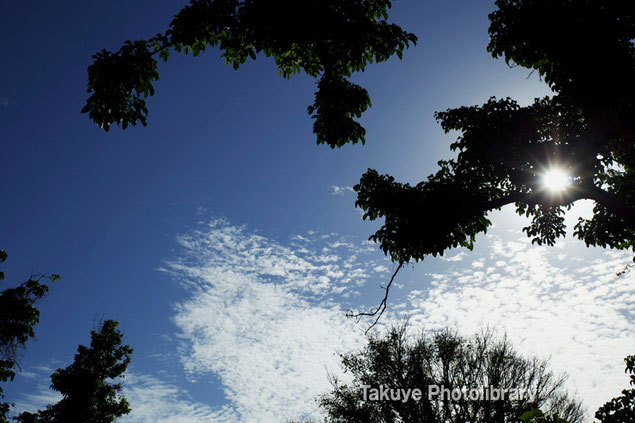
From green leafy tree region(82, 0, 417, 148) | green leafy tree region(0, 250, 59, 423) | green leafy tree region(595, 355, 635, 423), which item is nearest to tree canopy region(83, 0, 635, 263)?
green leafy tree region(82, 0, 417, 148)

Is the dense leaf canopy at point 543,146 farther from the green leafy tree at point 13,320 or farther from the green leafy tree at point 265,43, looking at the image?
the green leafy tree at point 13,320

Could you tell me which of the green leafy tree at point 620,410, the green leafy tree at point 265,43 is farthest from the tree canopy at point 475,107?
the green leafy tree at point 620,410

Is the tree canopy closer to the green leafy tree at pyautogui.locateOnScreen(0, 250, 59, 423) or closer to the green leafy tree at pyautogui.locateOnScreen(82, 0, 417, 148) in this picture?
the green leafy tree at pyautogui.locateOnScreen(82, 0, 417, 148)

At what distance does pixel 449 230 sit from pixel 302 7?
5.24m

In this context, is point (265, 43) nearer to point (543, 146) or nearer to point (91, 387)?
point (543, 146)

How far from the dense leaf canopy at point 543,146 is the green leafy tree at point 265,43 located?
2.75m

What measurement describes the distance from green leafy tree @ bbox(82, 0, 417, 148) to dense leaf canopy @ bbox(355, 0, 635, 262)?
275 cm

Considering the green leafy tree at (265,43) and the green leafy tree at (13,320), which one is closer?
the green leafy tree at (265,43)

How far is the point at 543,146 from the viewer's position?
7.78 metres

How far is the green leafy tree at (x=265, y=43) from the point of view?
4461mm

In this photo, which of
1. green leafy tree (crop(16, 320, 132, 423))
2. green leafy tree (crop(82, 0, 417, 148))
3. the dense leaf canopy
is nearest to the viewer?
green leafy tree (crop(82, 0, 417, 148))

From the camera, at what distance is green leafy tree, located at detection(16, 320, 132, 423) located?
64.4 feet

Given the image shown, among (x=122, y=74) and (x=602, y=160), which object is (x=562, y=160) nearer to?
(x=602, y=160)

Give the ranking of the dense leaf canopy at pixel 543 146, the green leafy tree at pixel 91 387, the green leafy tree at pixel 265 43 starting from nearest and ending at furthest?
1. the green leafy tree at pixel 265 43
2. the dense leaf canopy at pixel 543 146
3. the green leafy tree at pixel 91 387
